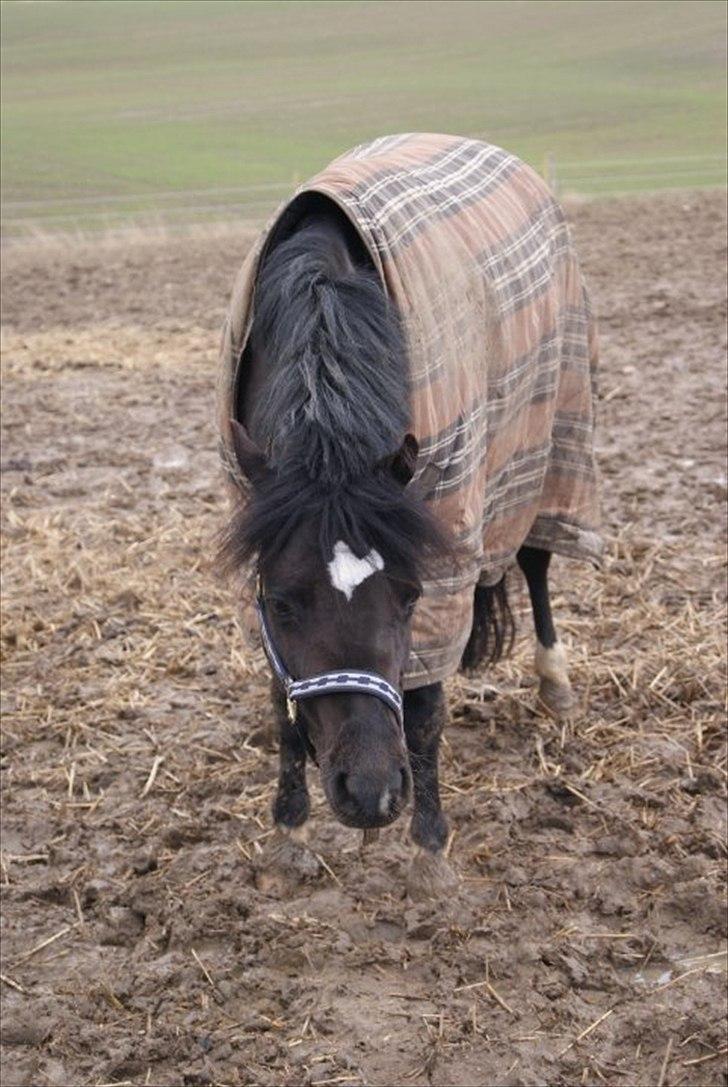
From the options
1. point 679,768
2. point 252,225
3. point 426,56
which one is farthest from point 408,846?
point 426,56

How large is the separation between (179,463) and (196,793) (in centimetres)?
294

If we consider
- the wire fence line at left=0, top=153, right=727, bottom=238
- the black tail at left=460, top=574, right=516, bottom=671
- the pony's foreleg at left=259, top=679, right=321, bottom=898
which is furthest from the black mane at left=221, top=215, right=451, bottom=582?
the wire fence line at left=0, top=153, right=727, bottom=238

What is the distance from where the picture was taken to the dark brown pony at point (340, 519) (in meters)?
2.25

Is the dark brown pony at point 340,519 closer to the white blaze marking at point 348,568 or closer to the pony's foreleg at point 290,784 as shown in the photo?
the white blaze marking at point 348,568

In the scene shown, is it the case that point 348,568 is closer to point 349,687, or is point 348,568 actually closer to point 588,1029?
point 349,687

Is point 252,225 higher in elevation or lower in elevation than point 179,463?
lower

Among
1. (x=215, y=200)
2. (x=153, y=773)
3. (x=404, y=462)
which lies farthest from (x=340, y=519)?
(x=215, y=200)

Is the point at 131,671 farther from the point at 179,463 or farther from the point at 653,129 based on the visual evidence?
the point at 653,129

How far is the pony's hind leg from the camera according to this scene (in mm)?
3975

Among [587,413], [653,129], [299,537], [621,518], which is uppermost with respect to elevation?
[299,537]

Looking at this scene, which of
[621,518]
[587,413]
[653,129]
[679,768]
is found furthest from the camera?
[653,129]

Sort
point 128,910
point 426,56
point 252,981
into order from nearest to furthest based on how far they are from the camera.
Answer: point 252,981 < point 128,910 < point 426,56

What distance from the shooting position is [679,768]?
3.63 metres

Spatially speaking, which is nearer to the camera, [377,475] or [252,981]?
[377,475]
